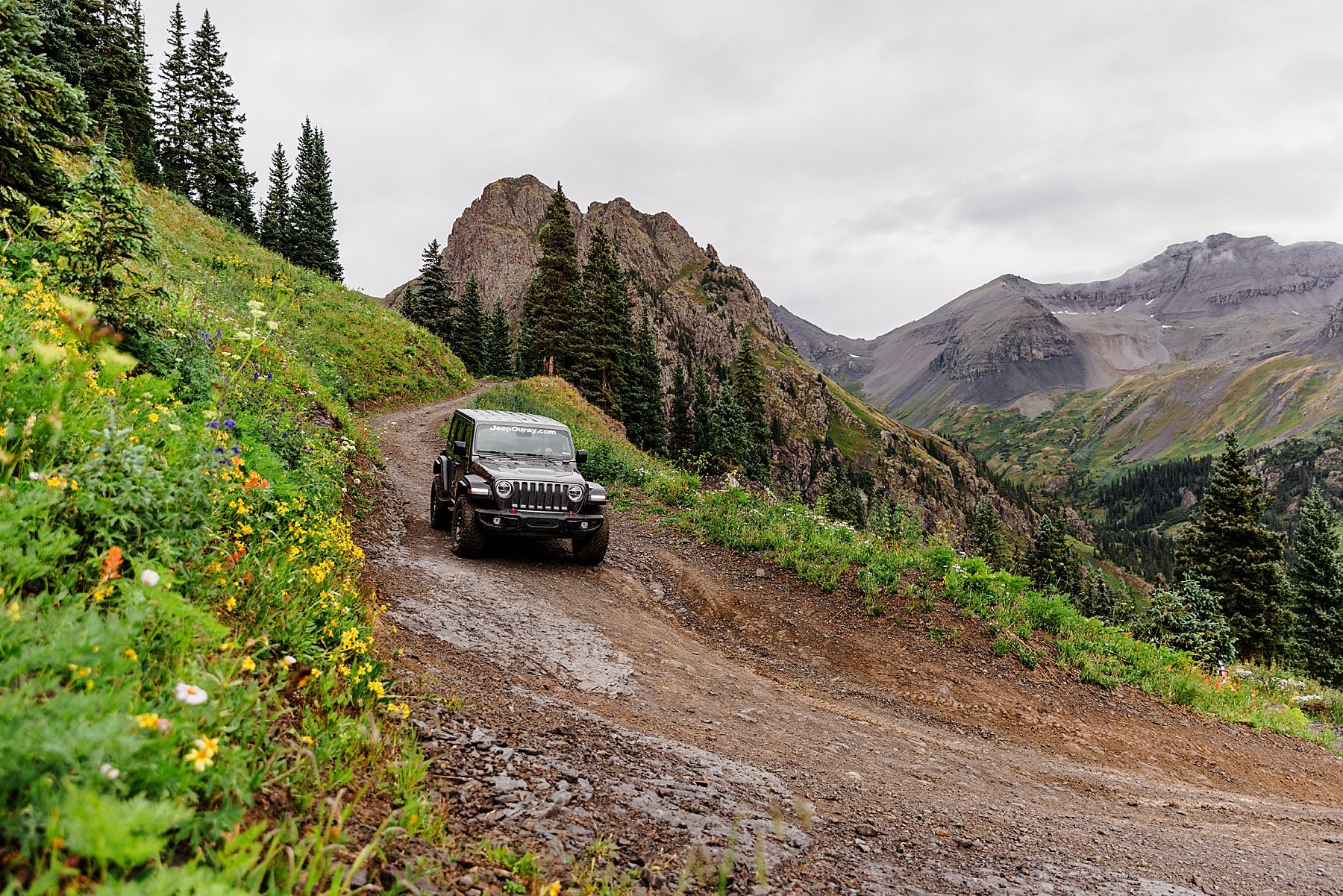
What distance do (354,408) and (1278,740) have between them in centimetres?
2907

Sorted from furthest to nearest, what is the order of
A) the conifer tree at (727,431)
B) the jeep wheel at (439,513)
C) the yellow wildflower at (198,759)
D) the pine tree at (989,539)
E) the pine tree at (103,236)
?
the pine tree at (989,539) < the conifer tree at (727,431) < the jeep wheel at (439,513) < the pine tree at (103,236) < the yellow wildflower at (198,759)

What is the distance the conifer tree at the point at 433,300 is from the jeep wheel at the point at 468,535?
49234 millimetres

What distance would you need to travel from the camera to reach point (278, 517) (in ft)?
18.0

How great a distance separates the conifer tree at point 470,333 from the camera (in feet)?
194

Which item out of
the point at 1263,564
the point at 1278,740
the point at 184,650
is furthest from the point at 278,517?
the point at 1263,564

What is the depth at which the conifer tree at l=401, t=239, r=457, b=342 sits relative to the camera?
55.6 metres

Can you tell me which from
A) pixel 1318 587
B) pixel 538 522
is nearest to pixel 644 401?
pixel 1318 587

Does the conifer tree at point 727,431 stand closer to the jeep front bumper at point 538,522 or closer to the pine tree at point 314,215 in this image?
the pine tree at point 314,215

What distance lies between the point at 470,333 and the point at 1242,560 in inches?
2277

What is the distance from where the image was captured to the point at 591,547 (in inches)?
430

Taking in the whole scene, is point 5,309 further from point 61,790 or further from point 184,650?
point 61,790

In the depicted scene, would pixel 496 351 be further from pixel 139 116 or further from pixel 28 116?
pixel 28 116

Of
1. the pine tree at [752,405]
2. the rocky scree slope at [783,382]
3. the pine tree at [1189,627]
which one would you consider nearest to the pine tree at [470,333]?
the pine tree at [752,405]

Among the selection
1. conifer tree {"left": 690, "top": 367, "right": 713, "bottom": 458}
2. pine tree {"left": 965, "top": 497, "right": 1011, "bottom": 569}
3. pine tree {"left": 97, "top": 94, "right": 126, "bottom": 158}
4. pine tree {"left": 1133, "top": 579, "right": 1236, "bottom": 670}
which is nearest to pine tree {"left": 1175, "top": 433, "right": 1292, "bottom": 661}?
pine tree {"left": 1133, "top": 579, "right": 1236, "bottom": 670}
